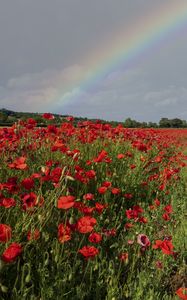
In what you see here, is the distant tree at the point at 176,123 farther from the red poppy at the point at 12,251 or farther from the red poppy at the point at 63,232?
the red poppy at the point at 12,251

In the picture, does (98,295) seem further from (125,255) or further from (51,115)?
(51,115)

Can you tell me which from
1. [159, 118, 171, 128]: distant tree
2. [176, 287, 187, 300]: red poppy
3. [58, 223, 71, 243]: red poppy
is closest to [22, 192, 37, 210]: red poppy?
[58, 223, 71, 243]: red poppy

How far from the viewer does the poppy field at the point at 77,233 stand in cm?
239

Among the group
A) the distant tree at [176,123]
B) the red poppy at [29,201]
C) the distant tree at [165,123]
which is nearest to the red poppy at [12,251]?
the red poppy at [29,201]

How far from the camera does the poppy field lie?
239 cm

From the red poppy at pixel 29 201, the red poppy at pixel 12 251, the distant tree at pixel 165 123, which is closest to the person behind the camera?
the red poppy at pixel 12 251

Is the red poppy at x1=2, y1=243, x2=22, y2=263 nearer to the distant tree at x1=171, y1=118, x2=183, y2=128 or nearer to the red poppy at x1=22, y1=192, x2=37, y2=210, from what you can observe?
the red poppy at x1=22, y1=192, x2=37, y2=210

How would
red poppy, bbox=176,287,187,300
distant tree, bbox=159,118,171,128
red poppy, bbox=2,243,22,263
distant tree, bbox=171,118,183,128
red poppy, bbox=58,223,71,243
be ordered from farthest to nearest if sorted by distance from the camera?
distant tree, bbox=171,118,183,128, distant tree, bbox=159,118,171,128, red poppy, bbox=58,223,71,243, red poppy, bbox=176,287,187,300, red poppy, bbox=2,243,22,263

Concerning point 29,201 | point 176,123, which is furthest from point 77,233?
point 176,123

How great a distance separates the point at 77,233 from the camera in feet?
9.45

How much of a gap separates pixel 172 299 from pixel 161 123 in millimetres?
41671

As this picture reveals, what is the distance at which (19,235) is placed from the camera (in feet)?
7.91

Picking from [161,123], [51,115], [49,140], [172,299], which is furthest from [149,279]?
[161,123]

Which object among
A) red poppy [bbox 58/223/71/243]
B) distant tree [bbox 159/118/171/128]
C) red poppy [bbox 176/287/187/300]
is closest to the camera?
red poppy [bbox 176/287/187/300]
